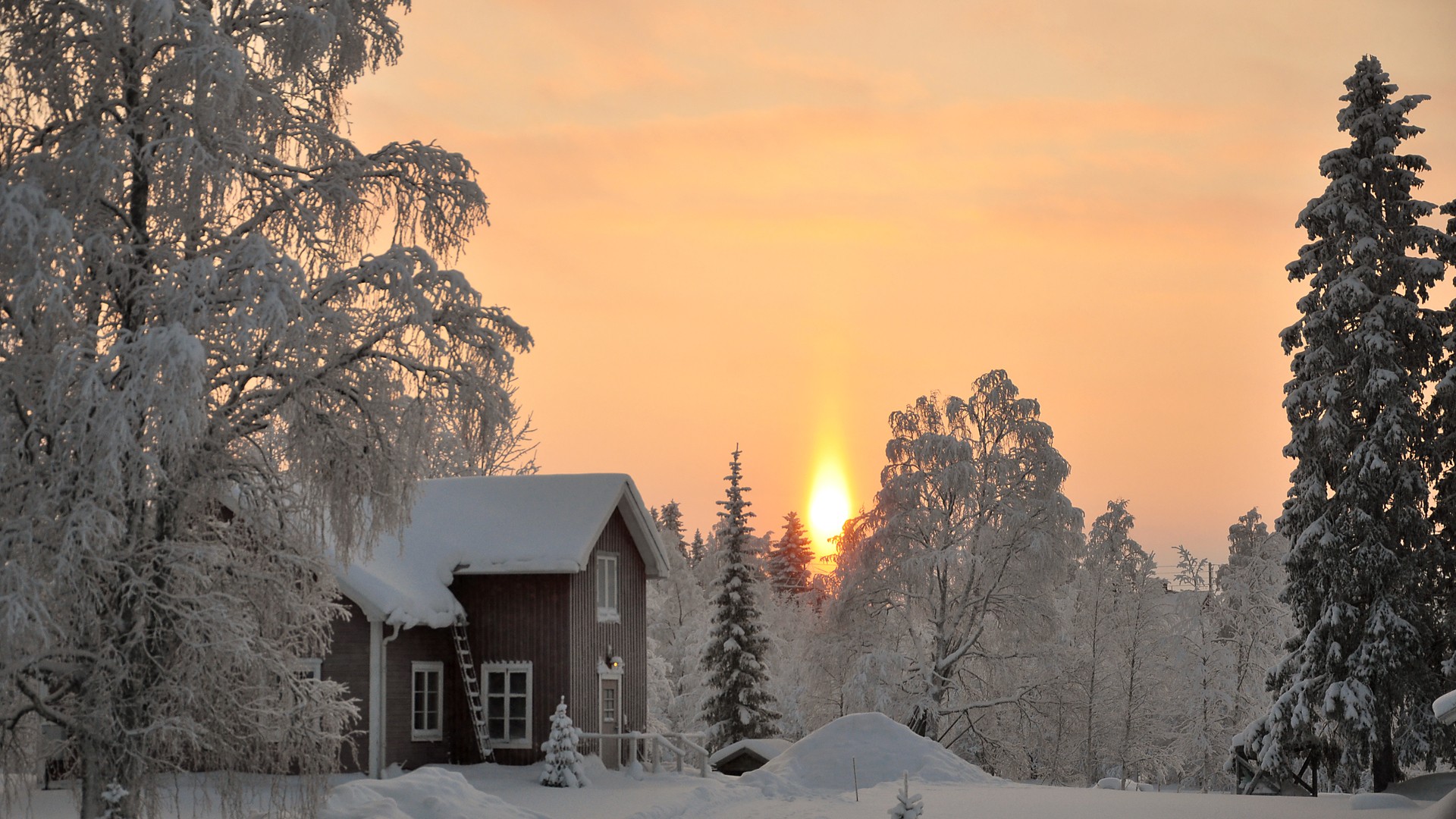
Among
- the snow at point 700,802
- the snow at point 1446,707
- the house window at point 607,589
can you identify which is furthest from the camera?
the house window at point 607,589

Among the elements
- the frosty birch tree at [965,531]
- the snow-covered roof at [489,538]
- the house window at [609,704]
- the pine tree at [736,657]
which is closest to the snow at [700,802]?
the house window at [609,704]

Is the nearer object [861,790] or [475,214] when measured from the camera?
[475,214]

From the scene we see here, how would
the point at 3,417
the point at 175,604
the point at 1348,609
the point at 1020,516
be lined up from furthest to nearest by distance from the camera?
1. the point at 1020,516
2. the point at 1348,609
3. the point at 175,604
4. the point at 3,417

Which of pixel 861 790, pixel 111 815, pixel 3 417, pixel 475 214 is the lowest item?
pixel 861 790

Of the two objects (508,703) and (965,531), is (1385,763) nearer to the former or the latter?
(965,531)

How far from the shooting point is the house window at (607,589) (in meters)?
28.9

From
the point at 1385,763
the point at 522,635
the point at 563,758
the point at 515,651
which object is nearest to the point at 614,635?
the point at 522,635

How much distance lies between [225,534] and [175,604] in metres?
1.11

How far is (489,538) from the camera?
2838 centimetres

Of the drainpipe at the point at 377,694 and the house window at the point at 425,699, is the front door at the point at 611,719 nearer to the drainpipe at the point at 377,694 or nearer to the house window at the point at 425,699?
the house window at the point at 425,699

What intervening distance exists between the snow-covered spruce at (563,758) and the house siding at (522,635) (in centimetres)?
135

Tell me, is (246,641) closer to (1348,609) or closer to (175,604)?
(175,604)

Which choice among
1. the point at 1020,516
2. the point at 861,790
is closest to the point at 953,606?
the point at 1020,516

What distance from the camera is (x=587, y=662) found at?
91.4ft
